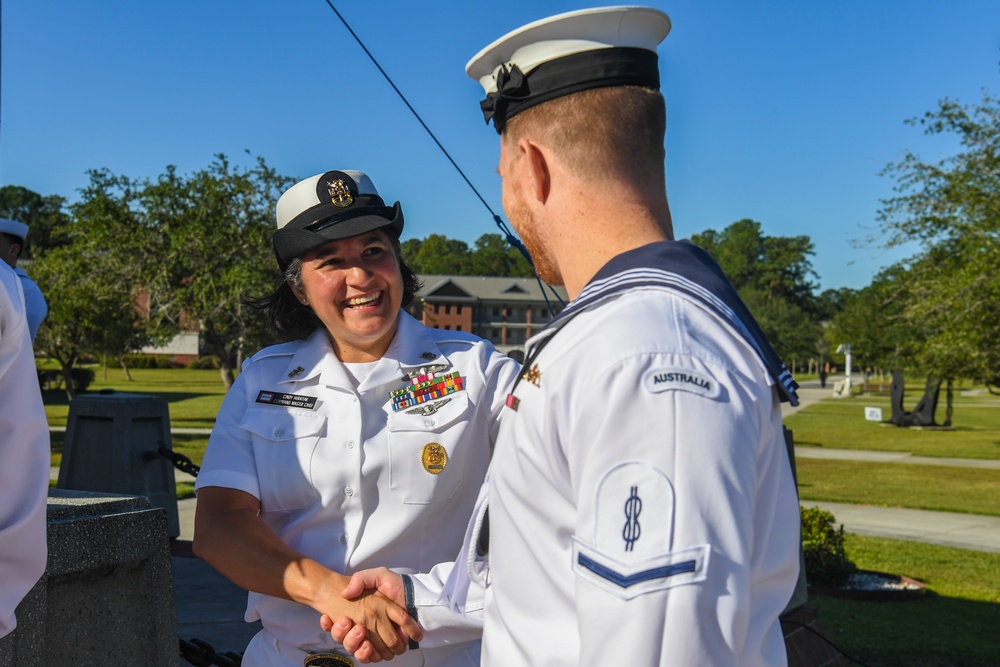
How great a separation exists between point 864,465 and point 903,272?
5.45 m

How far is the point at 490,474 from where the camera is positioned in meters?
1.64

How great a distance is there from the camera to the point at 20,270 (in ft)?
22.1

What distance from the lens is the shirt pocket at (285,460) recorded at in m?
2.75

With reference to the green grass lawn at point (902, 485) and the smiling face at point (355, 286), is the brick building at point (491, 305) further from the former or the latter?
the smiling face at point (355, 286)

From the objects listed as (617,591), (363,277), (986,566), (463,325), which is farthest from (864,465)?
(463,325)

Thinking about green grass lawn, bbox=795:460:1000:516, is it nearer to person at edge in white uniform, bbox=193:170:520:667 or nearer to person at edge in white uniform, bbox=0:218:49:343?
person at edge in white uniform, bbox=0:218:49:343

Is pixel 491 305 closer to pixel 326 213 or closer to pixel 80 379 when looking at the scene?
pixel 80 379

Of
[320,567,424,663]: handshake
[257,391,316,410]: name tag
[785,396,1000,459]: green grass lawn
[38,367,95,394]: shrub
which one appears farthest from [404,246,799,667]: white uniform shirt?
[38,367,95,394]: shrub

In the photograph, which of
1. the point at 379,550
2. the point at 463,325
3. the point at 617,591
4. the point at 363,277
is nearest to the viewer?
the point at 617,591

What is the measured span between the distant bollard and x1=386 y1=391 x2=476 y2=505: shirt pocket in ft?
17.2

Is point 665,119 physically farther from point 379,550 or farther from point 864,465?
point 864,465

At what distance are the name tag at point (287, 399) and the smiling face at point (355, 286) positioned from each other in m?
0.24

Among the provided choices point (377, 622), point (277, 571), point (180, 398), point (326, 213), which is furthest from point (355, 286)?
point (180, 398)

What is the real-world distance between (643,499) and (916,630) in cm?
636
